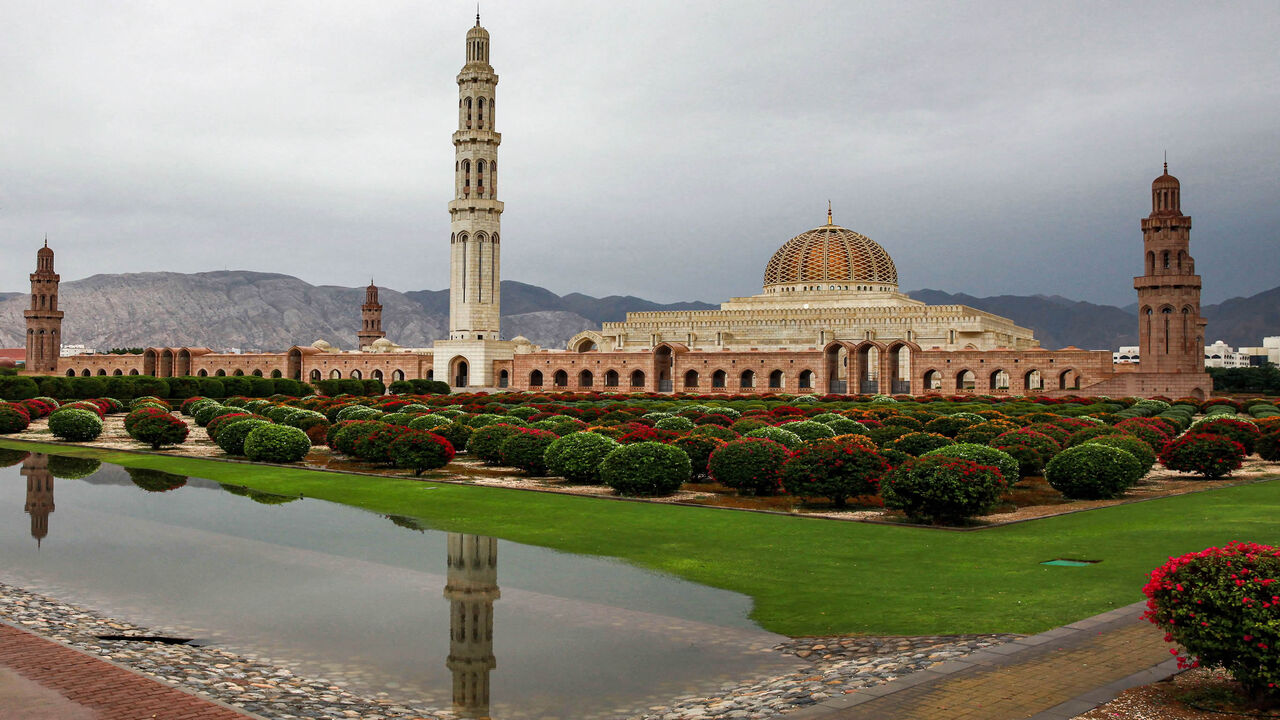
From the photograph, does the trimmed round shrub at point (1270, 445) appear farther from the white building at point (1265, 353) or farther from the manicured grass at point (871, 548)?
the white building at point (1265, 353)

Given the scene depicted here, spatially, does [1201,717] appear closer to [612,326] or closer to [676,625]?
[676,625]

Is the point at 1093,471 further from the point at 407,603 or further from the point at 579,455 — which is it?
the point at 407,603

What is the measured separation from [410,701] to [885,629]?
3.92 metres

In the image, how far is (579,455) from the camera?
17.8 meters

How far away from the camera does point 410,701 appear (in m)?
6.39

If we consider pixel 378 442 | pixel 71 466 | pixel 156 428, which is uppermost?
pixel 156 428

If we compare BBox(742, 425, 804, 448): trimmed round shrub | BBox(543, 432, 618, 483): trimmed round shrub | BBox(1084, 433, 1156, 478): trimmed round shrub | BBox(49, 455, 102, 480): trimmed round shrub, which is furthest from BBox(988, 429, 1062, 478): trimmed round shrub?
BBox(49, 455, 102, 480): trimmed round shrub

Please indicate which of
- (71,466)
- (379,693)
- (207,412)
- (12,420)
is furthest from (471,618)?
(12,420)

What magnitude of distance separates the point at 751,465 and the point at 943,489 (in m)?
4.09

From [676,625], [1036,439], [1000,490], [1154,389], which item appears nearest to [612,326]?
[1154,389]

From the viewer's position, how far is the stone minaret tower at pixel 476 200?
6391cm

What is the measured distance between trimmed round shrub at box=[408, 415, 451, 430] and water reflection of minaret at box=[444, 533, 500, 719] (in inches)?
457

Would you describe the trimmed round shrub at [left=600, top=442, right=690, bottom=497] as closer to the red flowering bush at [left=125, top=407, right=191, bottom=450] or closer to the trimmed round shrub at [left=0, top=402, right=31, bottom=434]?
the red flowering bush at [left=125, top=407, right=191, bottom=450]

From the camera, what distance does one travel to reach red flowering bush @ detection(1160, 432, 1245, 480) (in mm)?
→ 18375
